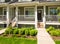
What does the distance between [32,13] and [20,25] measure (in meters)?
3.49

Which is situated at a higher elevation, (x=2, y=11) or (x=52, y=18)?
(x=2, y=11)

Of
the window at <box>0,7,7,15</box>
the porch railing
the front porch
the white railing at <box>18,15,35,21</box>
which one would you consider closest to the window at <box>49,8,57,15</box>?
the front porch

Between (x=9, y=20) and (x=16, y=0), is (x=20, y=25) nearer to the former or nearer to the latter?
(x=9, y=20)

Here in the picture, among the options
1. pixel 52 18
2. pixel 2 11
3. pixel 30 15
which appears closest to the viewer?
pixel 52 18

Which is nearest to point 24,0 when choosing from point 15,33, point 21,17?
point 21,17

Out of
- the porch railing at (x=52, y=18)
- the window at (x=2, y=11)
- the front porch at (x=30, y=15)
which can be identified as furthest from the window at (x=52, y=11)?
the window at (x=2, y=11)

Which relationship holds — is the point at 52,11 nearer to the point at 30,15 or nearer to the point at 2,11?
the point at 30,15

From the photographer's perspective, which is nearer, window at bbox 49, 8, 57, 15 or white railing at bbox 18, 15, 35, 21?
white railing at bbox 18, 15, 35, 21

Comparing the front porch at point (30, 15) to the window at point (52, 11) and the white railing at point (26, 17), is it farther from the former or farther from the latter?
the window at point (52, 11)

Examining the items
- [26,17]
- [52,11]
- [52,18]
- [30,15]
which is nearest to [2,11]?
[26,17]

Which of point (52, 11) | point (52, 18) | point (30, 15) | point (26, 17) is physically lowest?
point (52, 18)

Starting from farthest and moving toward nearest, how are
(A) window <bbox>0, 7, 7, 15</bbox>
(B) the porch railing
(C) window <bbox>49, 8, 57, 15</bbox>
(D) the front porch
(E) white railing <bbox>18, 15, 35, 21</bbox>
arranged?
(A) window <bbox>0, 7, 7, 15</bbox>, (C) window <bbox>49, 8, 57, 15</bbox>, (E) white railing <bbox>18, 15, 35, 21</bbox>, (D) the front porch, (B) the porch railing

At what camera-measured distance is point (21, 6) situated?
34625 mm

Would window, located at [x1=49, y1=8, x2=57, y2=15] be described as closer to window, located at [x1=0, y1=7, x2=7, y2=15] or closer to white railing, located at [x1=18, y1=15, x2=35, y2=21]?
white railing, located at [x1=18, y1=15, x2=35, y2=21]
